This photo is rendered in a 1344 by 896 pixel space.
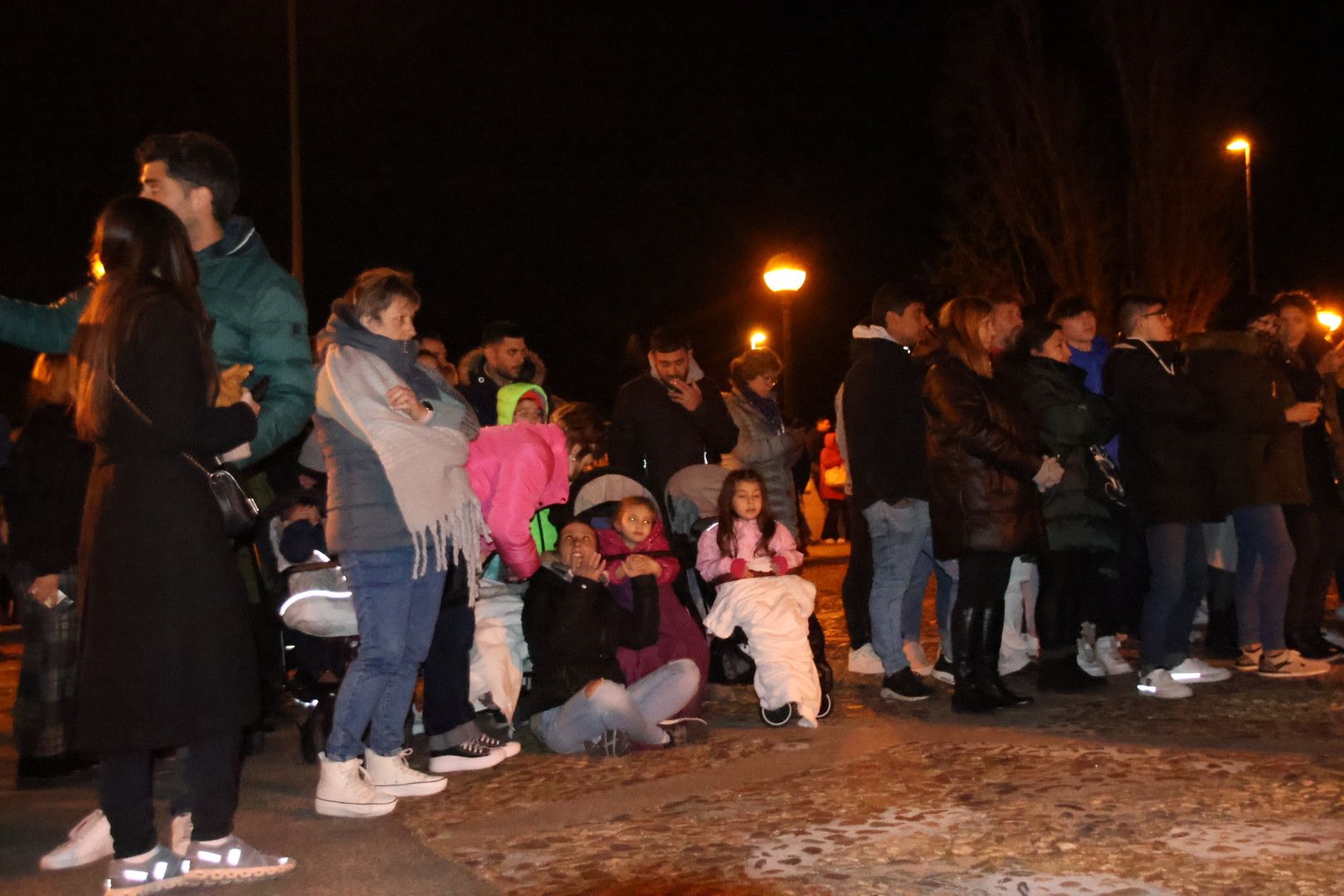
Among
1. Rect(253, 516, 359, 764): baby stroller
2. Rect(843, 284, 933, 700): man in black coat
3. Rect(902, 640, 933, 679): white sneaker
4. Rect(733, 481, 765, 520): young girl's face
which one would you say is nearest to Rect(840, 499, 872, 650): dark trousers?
Rect(902, 640, 933, 679): white sneaker

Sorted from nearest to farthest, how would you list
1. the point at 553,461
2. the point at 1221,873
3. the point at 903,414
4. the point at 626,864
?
the point at 1221,873 < the point at 626,864 < the point at 553,461 < the point at 903,414

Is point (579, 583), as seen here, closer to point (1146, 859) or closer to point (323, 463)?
point (323, 463)

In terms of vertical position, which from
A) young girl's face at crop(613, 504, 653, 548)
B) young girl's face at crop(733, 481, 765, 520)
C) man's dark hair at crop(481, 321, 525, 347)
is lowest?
young girl's face at crop(613, 504, 653, 548)

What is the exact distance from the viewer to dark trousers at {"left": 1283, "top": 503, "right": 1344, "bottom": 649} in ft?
28.1

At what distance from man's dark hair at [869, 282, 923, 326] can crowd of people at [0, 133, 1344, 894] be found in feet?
0.05

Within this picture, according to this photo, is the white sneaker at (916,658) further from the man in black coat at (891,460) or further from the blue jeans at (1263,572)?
the blue jeans at (1263,572)

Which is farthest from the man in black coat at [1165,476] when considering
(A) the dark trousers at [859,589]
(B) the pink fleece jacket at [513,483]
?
(B) the pink fleece jacket at [513,483]

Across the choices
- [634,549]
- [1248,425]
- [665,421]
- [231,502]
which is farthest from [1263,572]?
[231,502]

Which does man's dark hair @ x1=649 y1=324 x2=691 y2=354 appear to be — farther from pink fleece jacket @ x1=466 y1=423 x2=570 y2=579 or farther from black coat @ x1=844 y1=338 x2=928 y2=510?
pink fleece jacket @ x1=466 y1=423 x2=570 y2=579

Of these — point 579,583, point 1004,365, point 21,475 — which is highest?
point 1004,365

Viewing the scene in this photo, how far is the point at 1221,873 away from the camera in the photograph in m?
4.28

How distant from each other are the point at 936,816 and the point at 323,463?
334 centimetres

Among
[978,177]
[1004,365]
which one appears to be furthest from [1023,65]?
[1004,365]

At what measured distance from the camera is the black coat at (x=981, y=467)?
714 centimetres
